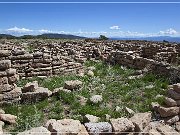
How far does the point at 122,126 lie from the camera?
9.35 meters

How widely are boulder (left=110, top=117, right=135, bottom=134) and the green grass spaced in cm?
144

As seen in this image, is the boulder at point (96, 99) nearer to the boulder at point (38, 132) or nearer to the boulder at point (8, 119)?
the boulder at point (8, 119)

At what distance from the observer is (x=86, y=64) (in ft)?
85.0

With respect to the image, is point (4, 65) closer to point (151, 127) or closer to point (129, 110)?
point (129, 110)

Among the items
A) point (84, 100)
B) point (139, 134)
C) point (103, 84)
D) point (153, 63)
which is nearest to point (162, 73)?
point (153, 63)

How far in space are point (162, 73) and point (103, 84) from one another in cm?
399

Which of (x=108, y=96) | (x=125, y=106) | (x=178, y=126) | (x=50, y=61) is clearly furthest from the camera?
(x=50, y=61)

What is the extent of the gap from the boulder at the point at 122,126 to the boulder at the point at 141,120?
0.20 metres

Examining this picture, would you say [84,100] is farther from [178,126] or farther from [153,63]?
[153,63]

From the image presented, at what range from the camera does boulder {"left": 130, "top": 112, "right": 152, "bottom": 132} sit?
31.8 feet

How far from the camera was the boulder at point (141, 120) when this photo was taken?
9.70 metres

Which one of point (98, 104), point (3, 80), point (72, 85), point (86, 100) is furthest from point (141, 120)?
point (3, 80)

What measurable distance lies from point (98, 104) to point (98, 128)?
12.5 ft

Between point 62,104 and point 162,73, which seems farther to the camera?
point 162,73
